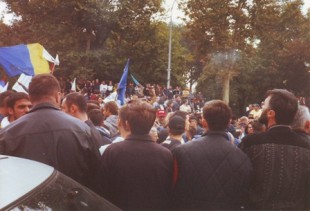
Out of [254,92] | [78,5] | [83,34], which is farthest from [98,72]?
[254,92]

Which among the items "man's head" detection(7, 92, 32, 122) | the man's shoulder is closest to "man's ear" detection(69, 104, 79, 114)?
"man's head" detection(7, 92, 32, 122)

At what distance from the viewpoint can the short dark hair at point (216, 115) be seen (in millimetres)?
3641

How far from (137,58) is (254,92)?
36.2 feet

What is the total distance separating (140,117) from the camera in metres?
3.59

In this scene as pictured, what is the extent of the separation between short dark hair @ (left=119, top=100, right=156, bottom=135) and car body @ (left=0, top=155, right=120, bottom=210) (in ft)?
3.56

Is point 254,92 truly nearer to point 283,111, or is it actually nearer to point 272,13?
point 272,13

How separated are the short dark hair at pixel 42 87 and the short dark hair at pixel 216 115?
1.21 metres

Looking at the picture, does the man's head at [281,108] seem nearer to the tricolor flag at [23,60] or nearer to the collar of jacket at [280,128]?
the collar of jacket at [280,128]

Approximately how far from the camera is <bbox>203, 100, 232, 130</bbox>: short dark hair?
3.64 meters

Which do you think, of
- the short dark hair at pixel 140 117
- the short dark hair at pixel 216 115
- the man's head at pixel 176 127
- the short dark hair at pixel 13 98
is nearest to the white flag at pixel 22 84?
the short dark hair at pixel 13 98

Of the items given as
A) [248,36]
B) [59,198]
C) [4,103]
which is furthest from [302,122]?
[248,36]

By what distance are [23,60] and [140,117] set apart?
7.98 meters

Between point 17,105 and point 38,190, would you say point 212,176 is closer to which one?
point 38,190

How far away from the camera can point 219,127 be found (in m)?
3.64
